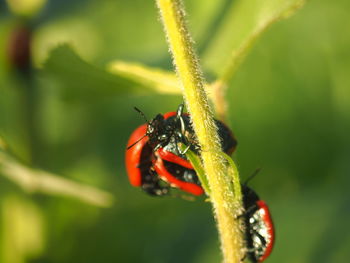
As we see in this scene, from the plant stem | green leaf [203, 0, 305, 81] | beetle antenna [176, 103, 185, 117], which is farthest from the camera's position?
green leaf [203, 0, 305, 81]

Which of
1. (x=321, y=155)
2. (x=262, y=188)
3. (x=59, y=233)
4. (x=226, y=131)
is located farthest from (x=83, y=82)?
(x=321, y=155)

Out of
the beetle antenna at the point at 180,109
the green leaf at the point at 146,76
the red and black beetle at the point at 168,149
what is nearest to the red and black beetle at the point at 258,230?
the red and black beetle at the point at 168,149

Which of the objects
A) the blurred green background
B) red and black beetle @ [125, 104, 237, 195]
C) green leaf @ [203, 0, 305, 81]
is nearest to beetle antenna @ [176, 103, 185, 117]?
red and black beetle @ [125, 104, 237, 195]

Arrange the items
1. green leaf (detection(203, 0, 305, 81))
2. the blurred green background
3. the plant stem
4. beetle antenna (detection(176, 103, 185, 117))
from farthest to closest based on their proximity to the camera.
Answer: the blurred green background < green leaf (detection(203, 0, 305, 81)) < beetle antenna (detection(176, 103, 185, 117)) < the plant stem

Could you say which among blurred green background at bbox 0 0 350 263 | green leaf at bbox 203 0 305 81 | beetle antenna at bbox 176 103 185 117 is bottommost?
blurred green background at bbox 0 0 350 263

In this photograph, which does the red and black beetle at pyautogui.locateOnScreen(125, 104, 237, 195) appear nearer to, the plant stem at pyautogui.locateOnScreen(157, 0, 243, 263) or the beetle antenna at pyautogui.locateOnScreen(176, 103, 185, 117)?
the beetle antenna at pyautogui.locateOnScreen(176, 103, 185, 117)

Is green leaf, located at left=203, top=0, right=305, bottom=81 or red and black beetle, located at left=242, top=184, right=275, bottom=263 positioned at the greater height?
green leaf, located at left=203, top=0, right=305, bottom=81

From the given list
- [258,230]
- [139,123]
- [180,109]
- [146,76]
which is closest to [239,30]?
[146,76]

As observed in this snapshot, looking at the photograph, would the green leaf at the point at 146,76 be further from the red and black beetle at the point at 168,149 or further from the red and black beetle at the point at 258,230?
the red and black beetle at the point at 258,230
